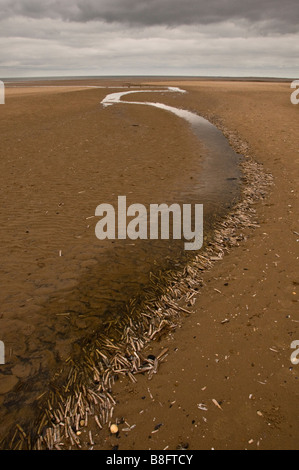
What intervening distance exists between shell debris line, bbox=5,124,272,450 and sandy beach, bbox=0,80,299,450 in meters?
0.06

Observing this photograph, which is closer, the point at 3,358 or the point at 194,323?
the point at 3,358

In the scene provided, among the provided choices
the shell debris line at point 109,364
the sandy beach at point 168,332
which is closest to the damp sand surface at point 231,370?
the sandy beach at point 168,332

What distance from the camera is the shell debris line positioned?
469 cm

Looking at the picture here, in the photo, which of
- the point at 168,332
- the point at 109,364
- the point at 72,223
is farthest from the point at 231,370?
the point at 72,223

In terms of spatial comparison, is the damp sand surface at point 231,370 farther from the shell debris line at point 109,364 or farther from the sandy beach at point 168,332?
the shell debris line at point 109,364

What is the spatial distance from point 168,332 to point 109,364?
153 cm

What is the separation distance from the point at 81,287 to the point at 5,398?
121 inches

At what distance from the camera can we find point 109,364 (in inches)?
231

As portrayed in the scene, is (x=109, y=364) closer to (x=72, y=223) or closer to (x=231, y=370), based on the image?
(x=231, y=370)

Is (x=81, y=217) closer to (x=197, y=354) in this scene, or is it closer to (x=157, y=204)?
(x=157, y=204)

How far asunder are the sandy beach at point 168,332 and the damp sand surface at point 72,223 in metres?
0.04
